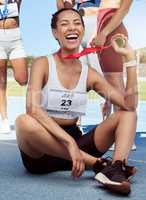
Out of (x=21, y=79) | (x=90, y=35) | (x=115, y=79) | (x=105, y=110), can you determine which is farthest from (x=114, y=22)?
(x=21, y=79)

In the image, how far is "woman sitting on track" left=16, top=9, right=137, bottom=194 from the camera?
1.83 metres

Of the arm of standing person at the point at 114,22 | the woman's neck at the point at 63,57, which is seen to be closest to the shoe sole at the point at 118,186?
the woman's neck at the point at 63,57

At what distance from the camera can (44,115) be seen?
184 centimetres

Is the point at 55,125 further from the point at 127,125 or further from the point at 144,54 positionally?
the point at 144,54

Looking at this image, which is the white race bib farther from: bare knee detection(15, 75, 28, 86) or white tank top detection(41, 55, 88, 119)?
bare knee detection(15, 75, 28, 86)

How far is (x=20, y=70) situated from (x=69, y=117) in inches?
42.6

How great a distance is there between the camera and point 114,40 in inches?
78.4

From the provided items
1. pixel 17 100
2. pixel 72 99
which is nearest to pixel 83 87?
pixel 72 99

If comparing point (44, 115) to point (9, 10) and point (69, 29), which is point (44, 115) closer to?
point (69, 29)

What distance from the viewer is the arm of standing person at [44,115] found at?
5.82 feet

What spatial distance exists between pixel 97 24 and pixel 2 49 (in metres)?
0.61

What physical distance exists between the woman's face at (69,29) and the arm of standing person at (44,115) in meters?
0.11

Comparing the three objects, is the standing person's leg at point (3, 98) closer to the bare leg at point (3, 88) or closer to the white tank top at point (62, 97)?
the bare leg at point (3, 88)

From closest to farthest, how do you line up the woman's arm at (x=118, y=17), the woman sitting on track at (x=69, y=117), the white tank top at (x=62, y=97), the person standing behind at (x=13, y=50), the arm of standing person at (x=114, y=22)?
the woman sitting on track at (x=69, y=117)
the white tank top at (x=62, y=97)
the arm of standing person at (x=114, y=22)
the woman's arm at (x=118, y=17)
the person standing behind at (x=13, y=50)
